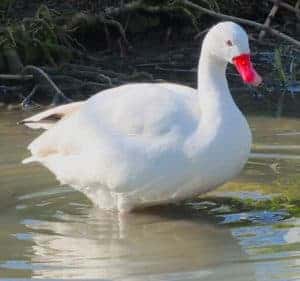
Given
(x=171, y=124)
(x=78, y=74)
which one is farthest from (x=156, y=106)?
(x=78, y=74)

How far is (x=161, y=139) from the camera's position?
5.59 m

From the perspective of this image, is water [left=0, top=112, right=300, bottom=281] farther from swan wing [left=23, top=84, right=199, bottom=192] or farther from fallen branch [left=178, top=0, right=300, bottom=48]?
fallen branch [left=178, top=0, right=300, bottom=48]

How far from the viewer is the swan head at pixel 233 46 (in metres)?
5.77

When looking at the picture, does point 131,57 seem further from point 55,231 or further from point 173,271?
point 173,271

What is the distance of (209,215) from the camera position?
19.5 ft

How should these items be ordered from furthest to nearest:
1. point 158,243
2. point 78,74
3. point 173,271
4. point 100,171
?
point 78,74
point 100,171
point 158,243
point 173,271

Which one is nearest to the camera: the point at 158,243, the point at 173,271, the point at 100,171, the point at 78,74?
the point at 173,271

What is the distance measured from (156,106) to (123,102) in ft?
0.67

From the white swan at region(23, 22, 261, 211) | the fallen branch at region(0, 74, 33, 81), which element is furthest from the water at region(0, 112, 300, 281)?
the fallen branch at region(0, 74, 33, 81)

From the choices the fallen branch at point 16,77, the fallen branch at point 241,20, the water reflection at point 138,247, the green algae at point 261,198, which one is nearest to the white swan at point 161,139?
the water reflection at point 138,247

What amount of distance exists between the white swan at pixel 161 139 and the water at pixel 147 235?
7.3 inches

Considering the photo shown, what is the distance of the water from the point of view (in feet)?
16.1

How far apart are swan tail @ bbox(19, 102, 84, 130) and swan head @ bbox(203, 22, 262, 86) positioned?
0.89 m

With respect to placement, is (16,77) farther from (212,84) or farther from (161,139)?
(161,139)
